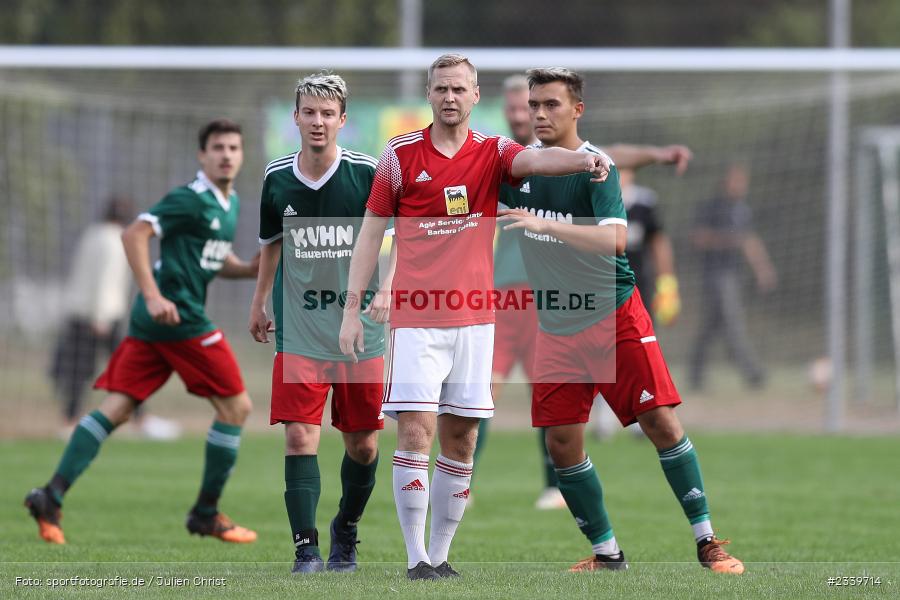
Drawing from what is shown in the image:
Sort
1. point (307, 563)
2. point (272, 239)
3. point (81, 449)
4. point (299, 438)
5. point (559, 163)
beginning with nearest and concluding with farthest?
1. point (559, 163)
2. point (307, 563)
3. point (299, 438)
4. point (272, 239)
5. point (81, 449)

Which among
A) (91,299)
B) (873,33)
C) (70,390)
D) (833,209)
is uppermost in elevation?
(873,33)

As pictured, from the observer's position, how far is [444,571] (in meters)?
5.45

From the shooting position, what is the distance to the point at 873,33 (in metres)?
24.0

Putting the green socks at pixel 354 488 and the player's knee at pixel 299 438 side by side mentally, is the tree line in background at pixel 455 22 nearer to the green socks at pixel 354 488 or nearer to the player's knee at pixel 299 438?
the green socks at pixel 354 488

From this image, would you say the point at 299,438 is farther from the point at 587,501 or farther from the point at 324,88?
the point at 324,88

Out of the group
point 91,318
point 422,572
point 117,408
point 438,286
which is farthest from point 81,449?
point 91,318

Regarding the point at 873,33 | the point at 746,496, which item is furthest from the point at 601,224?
the point at 873,33

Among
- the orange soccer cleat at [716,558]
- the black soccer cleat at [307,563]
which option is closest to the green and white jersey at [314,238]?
the black soccer cleat at [307,563]

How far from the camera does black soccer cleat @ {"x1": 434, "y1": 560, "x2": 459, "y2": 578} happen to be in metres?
5.42

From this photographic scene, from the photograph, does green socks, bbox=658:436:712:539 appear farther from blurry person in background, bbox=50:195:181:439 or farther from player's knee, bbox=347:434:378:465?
blurry person in background, bbox=50:195:181:439

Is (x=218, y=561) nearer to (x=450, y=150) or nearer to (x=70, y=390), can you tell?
(x=450, y=150)

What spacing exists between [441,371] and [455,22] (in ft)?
52.1

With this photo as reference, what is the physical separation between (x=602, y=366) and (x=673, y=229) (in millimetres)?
9208

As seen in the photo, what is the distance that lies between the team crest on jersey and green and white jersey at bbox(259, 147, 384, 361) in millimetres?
655
